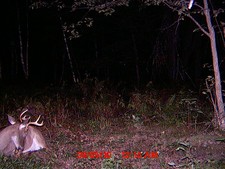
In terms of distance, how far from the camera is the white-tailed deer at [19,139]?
7172 mm

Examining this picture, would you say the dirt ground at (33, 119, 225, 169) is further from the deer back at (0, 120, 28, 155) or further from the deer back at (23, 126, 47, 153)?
the deer back at (0, 120, 28, 155)

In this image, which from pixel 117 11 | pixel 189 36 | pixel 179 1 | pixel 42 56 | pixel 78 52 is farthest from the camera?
pixel 42 56

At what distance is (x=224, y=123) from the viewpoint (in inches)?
319

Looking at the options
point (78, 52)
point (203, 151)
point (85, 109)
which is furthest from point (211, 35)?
point (78, 52)

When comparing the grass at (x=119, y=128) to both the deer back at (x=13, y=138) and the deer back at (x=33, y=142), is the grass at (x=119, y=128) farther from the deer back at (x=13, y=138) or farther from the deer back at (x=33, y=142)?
the deer back at (x=13, y=138)

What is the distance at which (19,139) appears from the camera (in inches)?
284

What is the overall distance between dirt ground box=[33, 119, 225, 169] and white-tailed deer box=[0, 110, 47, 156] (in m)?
0.25

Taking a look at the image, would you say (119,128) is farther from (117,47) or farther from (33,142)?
(117,47)

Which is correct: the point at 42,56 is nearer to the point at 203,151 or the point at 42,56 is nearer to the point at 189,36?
the point at 189,36

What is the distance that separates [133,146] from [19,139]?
2.08 meters

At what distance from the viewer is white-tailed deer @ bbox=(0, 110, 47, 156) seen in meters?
7.17

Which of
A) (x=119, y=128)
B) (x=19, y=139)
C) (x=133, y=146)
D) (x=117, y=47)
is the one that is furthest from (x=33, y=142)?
(x=117, y=47)

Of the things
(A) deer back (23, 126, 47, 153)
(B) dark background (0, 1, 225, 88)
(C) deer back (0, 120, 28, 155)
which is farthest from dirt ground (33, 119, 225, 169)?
(B) dark background (0, 1, 225, 88)

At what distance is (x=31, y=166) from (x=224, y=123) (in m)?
3.97
